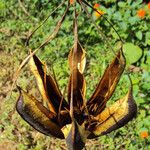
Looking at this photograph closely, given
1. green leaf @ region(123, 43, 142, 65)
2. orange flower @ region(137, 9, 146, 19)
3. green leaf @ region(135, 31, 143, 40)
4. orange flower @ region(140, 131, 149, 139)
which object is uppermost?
orange flower @ region(137, 9, 146, 19)

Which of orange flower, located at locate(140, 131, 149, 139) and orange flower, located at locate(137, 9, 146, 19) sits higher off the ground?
orange flower, located at locate(137, 9, 146, 19)

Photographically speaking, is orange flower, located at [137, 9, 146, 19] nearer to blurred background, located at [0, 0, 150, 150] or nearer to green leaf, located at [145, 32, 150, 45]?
blurred background, located at [0, 0, 150, 150]

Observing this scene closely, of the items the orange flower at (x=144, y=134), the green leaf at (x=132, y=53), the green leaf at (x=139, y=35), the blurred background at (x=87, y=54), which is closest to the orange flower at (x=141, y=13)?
the blurred background at (x=87, y=54)

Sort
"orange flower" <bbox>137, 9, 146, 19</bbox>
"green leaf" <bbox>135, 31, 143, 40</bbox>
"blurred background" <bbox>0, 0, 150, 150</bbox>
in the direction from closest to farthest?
1. "blurred background" <bbox>0, 0, 150, 150</bbox>
2. "orange flower" <bbox>137, 9, 146, 19</bbox>
3. "green leaf" <bbox>135, 31, 143, 40</bbox>

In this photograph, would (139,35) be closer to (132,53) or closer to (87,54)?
(132,53)

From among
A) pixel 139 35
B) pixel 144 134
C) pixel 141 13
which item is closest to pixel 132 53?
pixel 139 35

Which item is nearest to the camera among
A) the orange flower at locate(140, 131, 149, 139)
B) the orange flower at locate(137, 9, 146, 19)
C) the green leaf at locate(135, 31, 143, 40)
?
the orange flower at locate(140, 131, 149, 139)

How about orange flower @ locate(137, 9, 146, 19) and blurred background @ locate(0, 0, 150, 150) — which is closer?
blurred background @ locate(0, 0, 150, 150)

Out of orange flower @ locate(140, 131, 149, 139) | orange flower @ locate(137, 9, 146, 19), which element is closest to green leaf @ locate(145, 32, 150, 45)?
orange flower @ locate(137, 9, 146, 19)

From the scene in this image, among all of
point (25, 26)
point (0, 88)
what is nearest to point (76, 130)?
point (0, 88)

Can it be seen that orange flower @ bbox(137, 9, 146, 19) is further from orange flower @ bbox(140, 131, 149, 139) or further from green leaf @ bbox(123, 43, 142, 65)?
orange flower @ bbox(140, 131, 149, 139)
